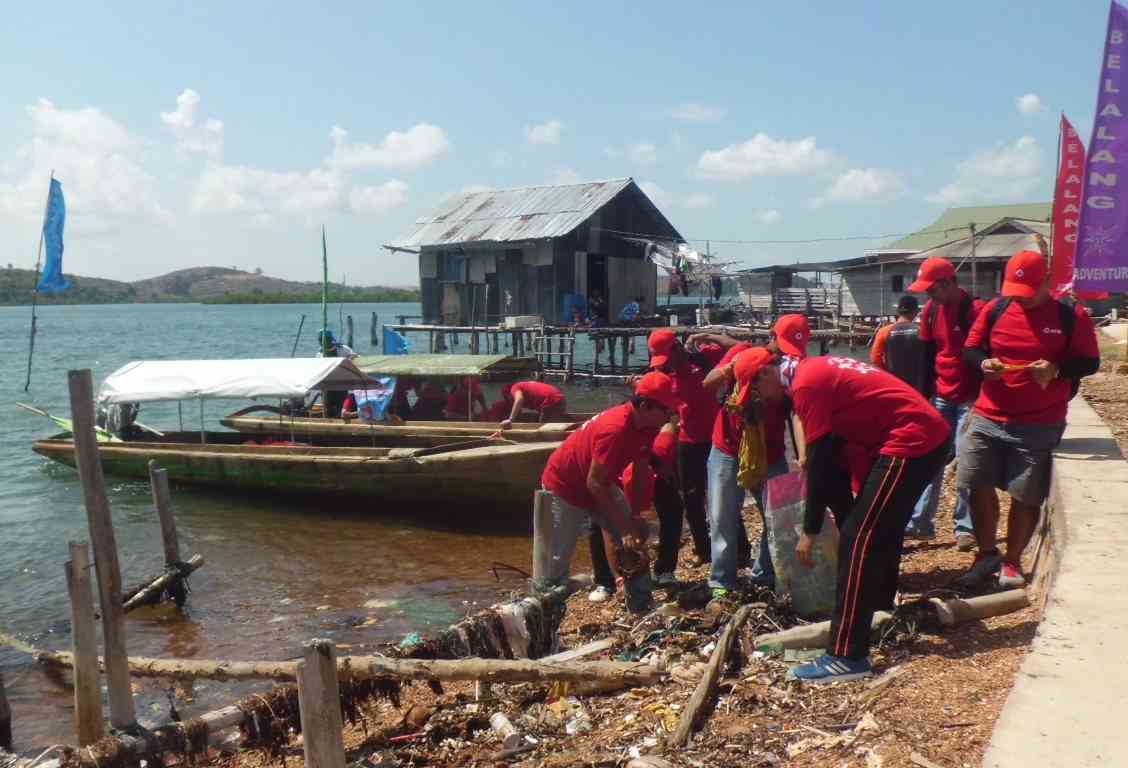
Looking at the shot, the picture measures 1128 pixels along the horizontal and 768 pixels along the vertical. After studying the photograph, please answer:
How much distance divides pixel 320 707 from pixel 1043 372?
4.04 meters

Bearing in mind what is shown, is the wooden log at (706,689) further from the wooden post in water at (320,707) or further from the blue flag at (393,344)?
the blue flag at (393,344)

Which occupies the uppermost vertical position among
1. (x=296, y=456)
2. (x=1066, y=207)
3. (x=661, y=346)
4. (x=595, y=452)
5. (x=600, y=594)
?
(x=1066, y=207)

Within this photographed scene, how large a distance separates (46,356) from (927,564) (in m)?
62.4

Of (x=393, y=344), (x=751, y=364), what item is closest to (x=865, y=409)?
(x=751, y=364)

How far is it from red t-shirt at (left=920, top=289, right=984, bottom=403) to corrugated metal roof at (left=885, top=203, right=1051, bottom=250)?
37.8 meters

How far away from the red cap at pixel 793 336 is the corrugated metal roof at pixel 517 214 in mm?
23314

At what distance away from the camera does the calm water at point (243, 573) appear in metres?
8.52

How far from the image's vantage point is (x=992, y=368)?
17.4 feet

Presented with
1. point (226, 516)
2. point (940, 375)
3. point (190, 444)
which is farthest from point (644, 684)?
point (190, 444)

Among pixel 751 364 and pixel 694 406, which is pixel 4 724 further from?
pixel 751 364

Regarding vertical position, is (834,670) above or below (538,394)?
below

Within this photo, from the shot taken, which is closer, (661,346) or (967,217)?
(661,346)

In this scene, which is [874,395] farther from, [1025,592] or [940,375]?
[940,375]

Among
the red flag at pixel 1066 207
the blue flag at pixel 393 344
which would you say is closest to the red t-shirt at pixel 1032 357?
the red flag at pixel 1066 207
